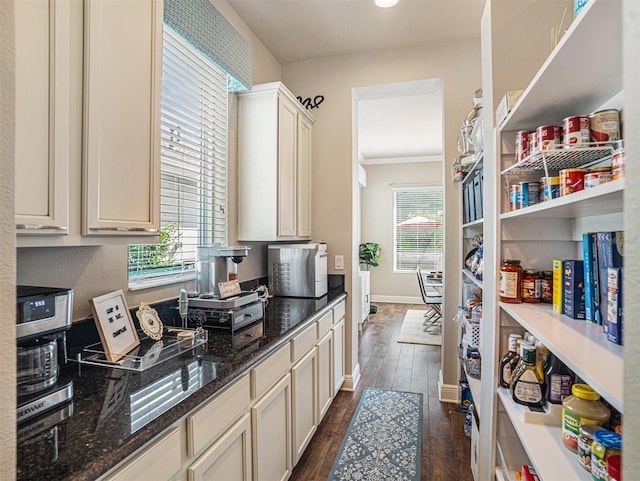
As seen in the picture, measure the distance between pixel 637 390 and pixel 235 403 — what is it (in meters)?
1.27

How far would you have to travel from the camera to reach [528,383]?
4.04 ft

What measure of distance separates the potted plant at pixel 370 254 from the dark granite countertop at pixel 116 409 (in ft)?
18.5

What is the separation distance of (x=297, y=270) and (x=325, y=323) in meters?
0.49

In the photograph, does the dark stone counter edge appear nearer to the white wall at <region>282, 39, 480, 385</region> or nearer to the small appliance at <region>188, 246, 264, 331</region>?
the small appliance at <region>188, 246, 264, 331</region>

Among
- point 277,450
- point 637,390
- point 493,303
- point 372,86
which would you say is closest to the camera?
point 637,390

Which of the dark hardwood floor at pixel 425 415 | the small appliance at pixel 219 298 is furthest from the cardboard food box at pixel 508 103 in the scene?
→ the dark hardwood floor at pixel 425 415

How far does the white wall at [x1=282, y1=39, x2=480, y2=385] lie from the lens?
9.54 feet

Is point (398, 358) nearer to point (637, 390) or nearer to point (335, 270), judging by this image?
point (335, 270)

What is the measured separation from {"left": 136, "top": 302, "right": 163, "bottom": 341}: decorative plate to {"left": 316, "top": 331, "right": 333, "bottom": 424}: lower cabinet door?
1.06m

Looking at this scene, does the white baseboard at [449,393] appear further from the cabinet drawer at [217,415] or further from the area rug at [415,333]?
the cabinet drawer at [217,415]

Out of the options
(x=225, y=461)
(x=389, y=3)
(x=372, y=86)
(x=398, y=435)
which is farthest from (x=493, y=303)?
(x=372, y=86)

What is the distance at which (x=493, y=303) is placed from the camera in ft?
4.83

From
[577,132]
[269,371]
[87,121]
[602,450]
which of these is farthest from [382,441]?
[87,121]

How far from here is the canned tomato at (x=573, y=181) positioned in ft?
3.25
